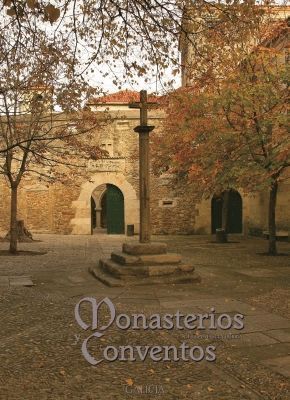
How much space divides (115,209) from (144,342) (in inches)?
740

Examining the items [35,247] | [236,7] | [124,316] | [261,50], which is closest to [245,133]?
[261,50]

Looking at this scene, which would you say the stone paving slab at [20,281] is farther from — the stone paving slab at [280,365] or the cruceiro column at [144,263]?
the stone paving slab at [280,365]

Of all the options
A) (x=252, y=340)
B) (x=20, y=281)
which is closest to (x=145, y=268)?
(x=20, y=281)

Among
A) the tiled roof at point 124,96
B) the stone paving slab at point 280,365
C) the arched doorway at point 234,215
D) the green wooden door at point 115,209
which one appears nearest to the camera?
the stone paving slab at point 280,365

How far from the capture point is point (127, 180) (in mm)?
22719

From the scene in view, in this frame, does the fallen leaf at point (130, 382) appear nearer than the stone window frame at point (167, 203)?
Yes

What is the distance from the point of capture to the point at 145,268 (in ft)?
27.1

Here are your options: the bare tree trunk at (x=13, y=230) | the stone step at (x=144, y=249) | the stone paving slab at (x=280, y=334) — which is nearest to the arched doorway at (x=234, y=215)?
the bare tree trunk at (x=13, y=230)

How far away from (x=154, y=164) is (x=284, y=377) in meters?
15.7

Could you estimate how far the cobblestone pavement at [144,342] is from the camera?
3.50 meters

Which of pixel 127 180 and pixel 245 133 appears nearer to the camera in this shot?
pixel 245 133

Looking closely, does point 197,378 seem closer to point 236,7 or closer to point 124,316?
point 124,316

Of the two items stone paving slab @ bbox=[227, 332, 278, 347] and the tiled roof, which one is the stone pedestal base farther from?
stone paving slab @ bbox=[227, 332, 278, 347]

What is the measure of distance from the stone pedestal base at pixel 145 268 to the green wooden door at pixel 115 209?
46.7ft
